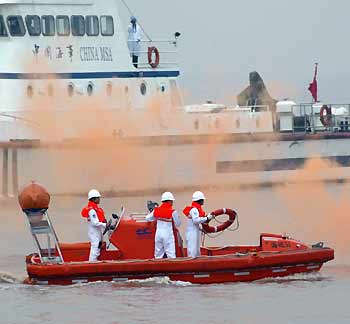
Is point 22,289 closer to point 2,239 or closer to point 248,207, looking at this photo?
point 2,239

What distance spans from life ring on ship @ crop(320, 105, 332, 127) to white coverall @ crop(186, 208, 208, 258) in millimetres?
15669

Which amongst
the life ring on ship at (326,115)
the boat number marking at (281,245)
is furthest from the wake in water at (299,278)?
the life ring on ship at (326,115)

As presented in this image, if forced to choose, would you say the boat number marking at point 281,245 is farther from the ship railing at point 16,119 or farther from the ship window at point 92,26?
the ship window at point 92,26

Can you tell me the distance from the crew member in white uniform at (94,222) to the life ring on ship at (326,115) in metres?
16.0

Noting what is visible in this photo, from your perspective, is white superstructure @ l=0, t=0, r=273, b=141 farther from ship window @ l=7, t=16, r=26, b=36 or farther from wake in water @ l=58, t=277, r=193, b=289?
wake in water @ l=58, t=277, r=193, b=289

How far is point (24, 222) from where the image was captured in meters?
31.2

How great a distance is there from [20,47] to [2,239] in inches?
244

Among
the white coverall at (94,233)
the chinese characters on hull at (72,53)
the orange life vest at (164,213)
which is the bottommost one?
the white coverall at (94,233)

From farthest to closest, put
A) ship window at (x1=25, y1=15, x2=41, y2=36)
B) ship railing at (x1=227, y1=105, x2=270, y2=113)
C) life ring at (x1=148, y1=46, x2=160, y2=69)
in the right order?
ship railing at (x1=227, y1=105, x2=270, y2=113), life ring at (x1=148, y1=46, x2=160, y2=69), ship window at (x1=25, y1=15, x2=41, y2=36)

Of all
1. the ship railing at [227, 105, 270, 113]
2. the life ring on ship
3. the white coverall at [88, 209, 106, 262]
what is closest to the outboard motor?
the white coverall at [88, 209, 106, 262]

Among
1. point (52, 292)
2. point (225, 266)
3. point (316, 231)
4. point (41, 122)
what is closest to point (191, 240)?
point (225, 266)

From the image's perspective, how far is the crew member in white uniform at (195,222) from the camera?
70.6 ft

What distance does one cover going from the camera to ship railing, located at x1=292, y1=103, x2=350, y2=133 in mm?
37125

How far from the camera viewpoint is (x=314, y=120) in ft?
123
